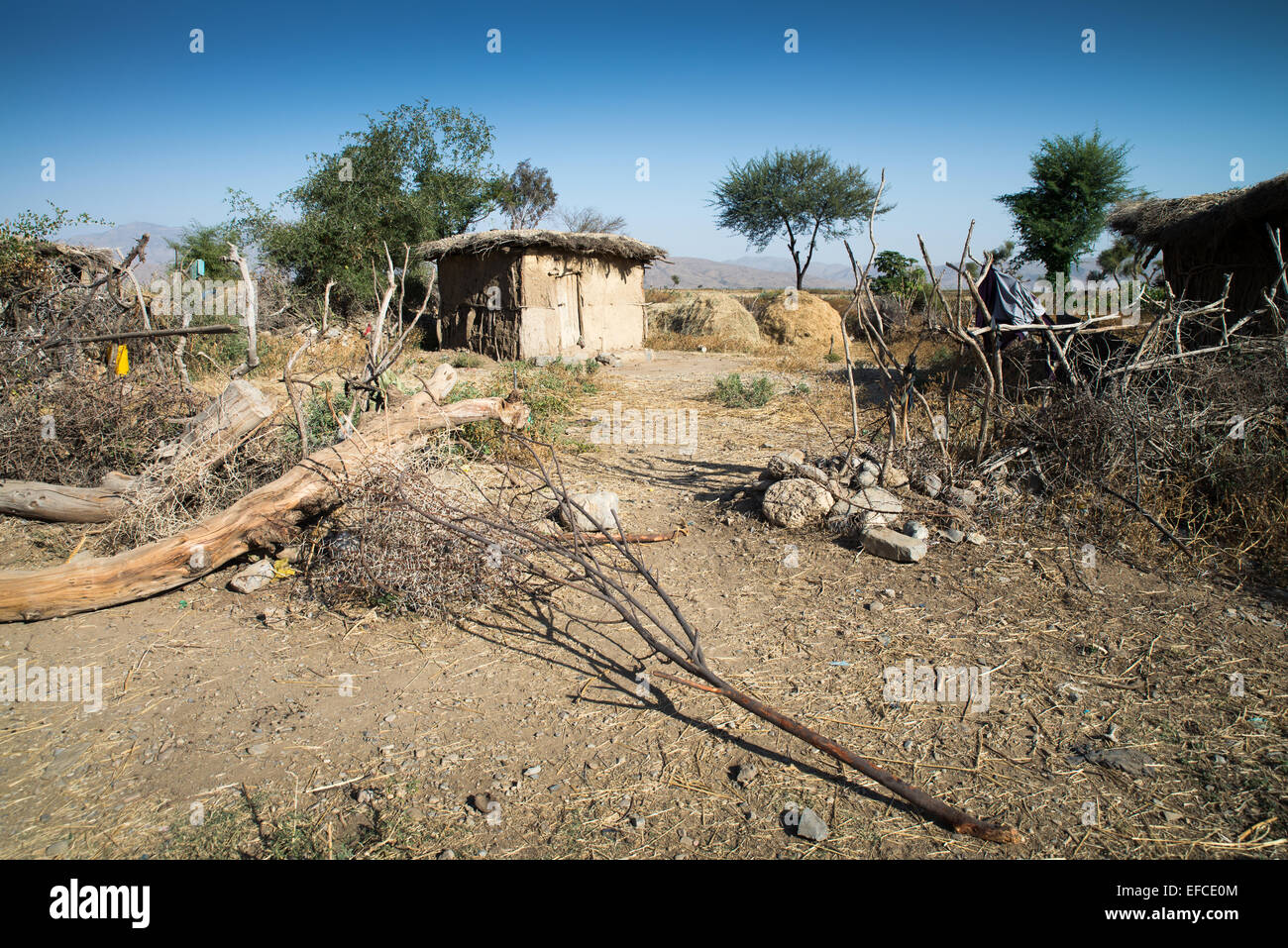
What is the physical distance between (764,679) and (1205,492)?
11.1ft

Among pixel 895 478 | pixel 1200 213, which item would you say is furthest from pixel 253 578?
pixel 1200 213

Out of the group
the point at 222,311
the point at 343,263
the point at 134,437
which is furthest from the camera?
the point at 343,263

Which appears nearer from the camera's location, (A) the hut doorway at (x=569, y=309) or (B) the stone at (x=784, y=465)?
(B) the stone at (x=784, y=465)

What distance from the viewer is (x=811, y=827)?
2.22 meters

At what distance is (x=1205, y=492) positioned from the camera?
4.47 meters

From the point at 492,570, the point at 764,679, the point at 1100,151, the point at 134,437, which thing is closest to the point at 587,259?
the point at 134,437

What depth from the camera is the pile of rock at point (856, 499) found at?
14.3ft

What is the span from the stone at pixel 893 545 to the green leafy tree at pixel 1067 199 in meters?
20.3

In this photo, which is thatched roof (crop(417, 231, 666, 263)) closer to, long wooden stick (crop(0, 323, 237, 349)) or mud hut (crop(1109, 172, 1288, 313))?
long wooden stick (crop(0, 323, 237, 349))

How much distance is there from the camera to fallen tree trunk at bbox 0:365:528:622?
11.8ft

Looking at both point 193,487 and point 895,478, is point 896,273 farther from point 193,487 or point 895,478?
point 193,487

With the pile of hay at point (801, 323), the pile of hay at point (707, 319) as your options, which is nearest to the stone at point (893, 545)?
the pile of hay at point (707, 319)

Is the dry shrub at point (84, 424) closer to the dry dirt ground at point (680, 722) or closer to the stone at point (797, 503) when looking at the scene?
the dry dirt ground at point (680, 722)
